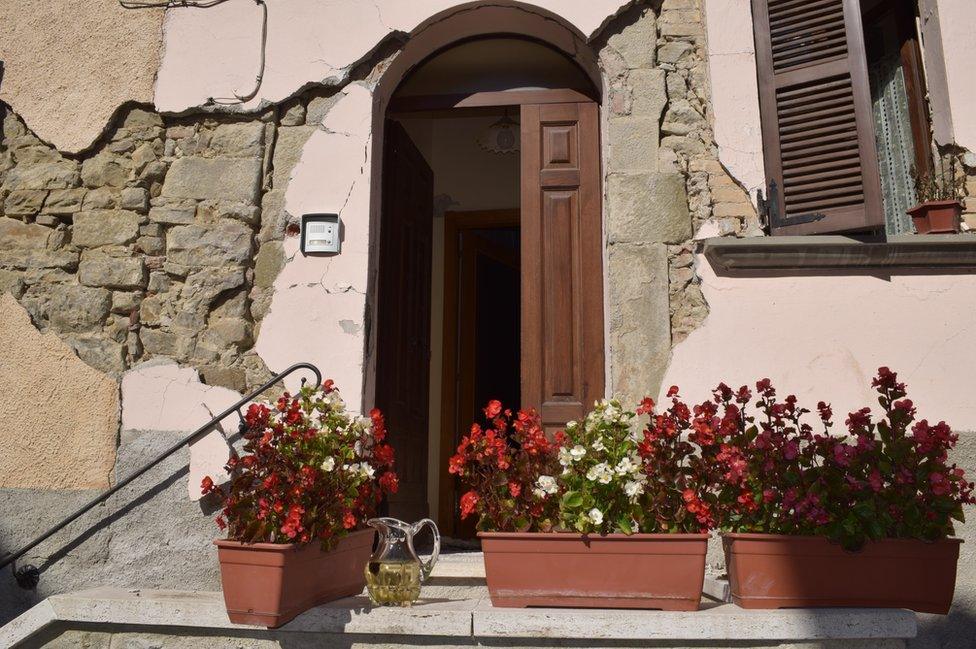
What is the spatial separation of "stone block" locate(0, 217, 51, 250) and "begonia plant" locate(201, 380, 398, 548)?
1978 mm

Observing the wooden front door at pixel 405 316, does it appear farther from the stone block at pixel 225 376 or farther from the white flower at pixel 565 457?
the white flower at pixel 565 457

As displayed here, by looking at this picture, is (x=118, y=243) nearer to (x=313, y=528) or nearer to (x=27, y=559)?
(x=27, y=559)

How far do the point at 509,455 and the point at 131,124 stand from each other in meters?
2.95

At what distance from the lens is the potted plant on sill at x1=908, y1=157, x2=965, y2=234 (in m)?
3.98

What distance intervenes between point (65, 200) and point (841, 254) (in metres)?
4.03

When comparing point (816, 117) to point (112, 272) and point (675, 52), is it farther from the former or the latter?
point (112, 272)

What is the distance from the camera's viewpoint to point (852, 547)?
2982 mm

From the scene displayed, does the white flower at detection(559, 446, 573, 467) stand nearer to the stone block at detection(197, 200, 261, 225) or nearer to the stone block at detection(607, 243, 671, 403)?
the stone block at detection(607, 243, 671, 403)

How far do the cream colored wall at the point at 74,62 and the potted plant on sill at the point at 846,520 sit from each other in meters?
3.73

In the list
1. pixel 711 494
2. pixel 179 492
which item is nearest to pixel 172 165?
pixel 179 492

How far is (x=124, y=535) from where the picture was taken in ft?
13.6

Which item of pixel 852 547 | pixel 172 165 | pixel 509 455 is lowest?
pixel 852 547

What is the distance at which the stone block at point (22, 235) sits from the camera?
14.8 ft

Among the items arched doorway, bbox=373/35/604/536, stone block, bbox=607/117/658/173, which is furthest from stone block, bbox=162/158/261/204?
stone block, bbox=607/117/658/173
